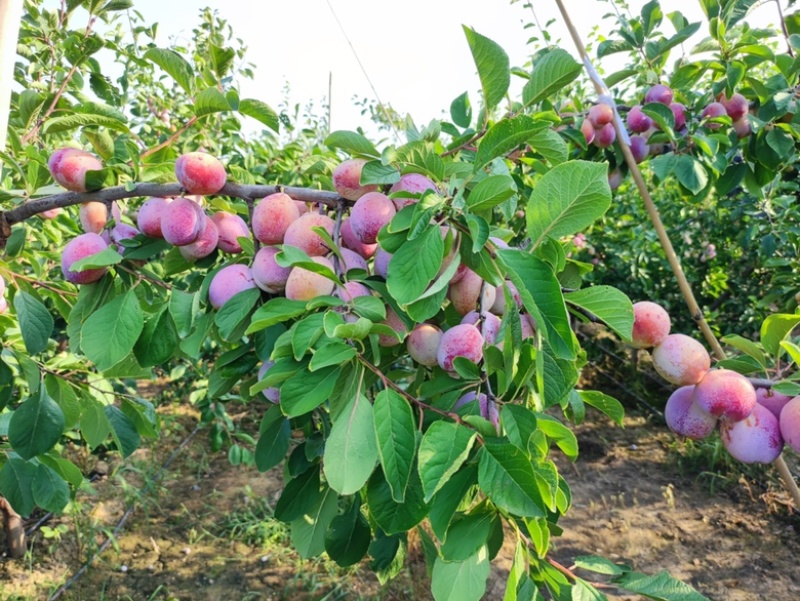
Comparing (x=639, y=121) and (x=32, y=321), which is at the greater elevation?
(x=32, y=321)

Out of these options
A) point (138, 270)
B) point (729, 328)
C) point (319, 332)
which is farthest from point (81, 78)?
point (729, 328)

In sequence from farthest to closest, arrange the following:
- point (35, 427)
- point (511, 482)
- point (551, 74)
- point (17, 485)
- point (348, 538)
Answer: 1. point (17, 485)
2. point (35, 427)
3. point (348, 538)
4. point (551, 74)
5. point (511, 482)

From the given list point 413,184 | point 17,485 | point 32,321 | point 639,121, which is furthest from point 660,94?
point 17,485

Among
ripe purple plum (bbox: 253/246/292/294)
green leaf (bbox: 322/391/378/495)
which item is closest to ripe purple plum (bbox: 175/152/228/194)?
ripe purple plum (bbox: 253/246/292/294)

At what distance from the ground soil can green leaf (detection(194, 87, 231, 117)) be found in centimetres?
172

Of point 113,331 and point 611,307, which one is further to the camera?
point 113,331

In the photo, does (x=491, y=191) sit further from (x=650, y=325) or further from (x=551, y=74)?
(x=650, y=325)

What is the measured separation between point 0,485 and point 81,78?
80 centimetres

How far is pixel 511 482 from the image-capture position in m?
0.44

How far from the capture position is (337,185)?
0.62m

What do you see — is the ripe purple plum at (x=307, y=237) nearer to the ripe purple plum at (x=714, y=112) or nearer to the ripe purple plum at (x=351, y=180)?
the ripe purple plum at (x=351, y=180)

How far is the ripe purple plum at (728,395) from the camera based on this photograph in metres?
0.61

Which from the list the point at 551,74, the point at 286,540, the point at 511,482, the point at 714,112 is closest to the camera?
the point at 511,482

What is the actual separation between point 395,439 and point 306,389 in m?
A: 0.10
